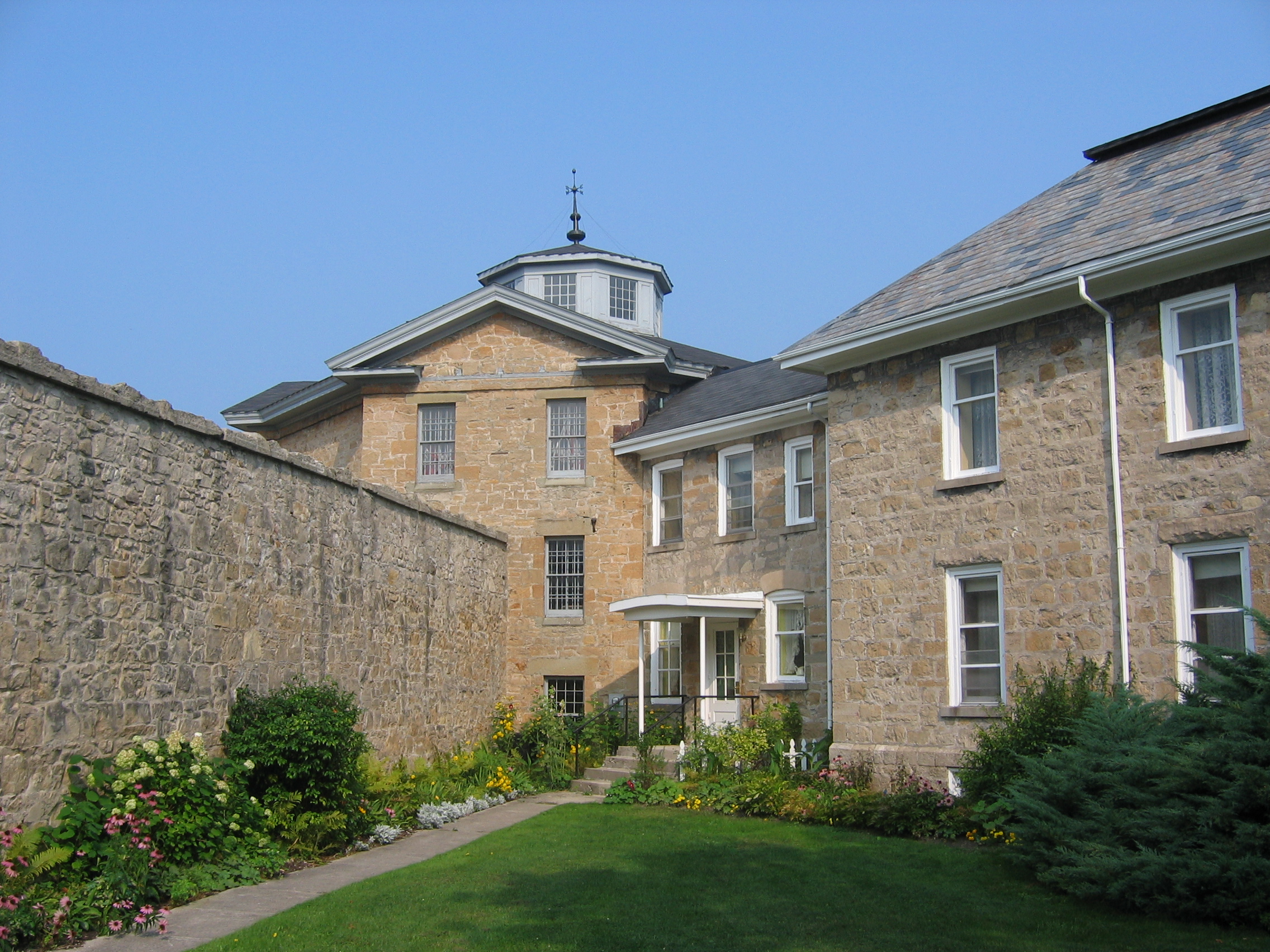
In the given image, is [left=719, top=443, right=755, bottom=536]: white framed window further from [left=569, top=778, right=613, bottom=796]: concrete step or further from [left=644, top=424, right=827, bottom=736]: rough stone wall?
[left=569, top=778, right=613, bottom=796]: concrete step

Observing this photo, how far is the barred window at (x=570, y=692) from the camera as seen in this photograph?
72.4 ft

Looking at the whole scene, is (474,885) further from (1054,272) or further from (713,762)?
(1054,272)

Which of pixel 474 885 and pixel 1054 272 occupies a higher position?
pixel 1054 272

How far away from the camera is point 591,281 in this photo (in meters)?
28.7

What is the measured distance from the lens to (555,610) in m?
22.2

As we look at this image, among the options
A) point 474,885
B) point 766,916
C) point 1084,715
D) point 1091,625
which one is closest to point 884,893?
point 766,916

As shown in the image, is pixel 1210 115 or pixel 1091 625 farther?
pixel 1210 115

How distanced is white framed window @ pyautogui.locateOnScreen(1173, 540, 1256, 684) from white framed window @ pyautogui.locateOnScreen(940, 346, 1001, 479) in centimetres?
267

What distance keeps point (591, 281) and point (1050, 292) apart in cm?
1611

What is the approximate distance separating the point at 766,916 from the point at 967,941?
1583 millimetres

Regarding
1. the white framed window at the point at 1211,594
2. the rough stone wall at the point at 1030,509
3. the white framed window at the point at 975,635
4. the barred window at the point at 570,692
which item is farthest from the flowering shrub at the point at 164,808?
the barred window at the point at 570,692

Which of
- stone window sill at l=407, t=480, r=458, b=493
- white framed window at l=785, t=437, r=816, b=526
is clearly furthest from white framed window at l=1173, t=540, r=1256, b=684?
stone window sill at l=407, t=480, r=458, b=493

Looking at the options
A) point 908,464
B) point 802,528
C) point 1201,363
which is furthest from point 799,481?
point 1201,363

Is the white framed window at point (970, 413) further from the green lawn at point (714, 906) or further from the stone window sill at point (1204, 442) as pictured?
the green lawn at point (714, 906)
